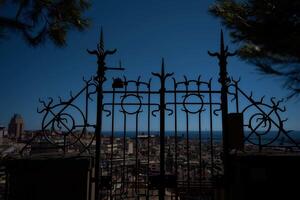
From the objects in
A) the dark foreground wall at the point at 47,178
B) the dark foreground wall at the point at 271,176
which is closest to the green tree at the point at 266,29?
the dark foreground wall at the point at 271,176

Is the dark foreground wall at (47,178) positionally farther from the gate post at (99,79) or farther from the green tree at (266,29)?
the green tree at (266,29)

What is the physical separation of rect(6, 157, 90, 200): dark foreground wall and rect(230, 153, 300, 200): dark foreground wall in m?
1.90

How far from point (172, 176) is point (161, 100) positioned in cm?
103

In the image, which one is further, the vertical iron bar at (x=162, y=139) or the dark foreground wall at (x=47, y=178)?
the vertical iron bar at (x=162, y=139)

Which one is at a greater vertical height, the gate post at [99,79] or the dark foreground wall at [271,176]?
the gate post at [99,79]

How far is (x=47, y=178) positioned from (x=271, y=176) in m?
2.61

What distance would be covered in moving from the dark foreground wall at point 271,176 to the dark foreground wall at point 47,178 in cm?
190

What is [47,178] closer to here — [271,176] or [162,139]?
[162,139]

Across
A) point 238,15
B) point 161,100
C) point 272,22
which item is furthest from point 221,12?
point 161,100

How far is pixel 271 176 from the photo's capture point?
3.11 meters

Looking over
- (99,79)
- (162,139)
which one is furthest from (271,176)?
(99,79)

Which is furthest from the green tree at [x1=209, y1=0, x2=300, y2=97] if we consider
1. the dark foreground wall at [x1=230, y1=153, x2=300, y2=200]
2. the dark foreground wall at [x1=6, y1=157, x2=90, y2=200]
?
the dark foreground wall at [x1=6, y1=157, x2=90, y2=200]

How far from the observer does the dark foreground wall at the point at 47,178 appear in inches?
125

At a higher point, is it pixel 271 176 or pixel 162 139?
pixel 162 139
